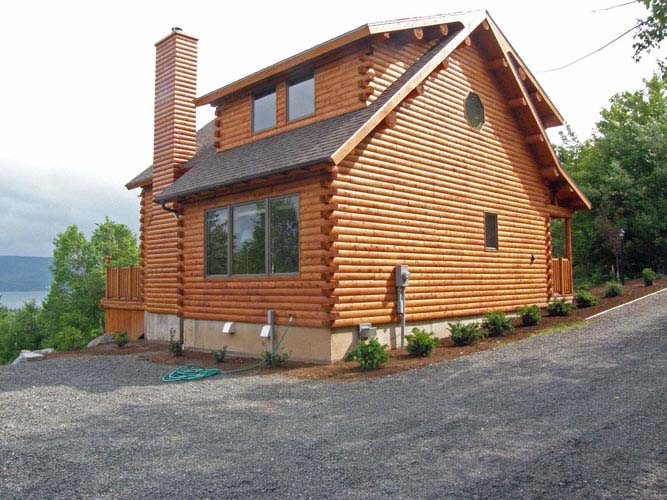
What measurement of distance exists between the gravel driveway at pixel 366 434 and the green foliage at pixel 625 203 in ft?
65.9

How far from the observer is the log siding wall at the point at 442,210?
11.0m

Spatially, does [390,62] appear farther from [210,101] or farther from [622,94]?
[622,94]

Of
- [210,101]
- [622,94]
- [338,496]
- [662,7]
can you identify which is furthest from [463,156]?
[622,94]

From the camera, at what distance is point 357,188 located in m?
11.1

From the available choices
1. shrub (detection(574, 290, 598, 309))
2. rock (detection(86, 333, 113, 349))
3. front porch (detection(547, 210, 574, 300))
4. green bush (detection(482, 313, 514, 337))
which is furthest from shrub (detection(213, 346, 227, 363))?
front porch (detection(547, 210, 574, 300))

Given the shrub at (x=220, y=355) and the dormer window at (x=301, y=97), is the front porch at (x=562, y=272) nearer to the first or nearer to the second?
the dormer window at (x=301, y=97)

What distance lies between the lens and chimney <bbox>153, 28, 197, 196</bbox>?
661 inches

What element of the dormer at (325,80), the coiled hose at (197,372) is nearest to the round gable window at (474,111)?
the dormer at (325,80)

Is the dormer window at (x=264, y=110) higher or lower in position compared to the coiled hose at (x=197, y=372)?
higher

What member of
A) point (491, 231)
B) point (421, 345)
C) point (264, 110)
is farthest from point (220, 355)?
point (491, 231)

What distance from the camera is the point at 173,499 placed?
430 centimetres

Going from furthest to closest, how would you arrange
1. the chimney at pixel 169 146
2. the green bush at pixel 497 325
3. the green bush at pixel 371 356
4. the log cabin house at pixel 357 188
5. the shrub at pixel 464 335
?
1. the chimney at pixel 169 146
2. the green bush at pixel 497 325
3. the shrub at pixel 464 335
4. the log cabin house at pixel 357 188
5. the green bush at pixel 371 356

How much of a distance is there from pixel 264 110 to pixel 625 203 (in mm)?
22295

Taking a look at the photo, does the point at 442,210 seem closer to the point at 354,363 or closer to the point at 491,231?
the point at 491,231
